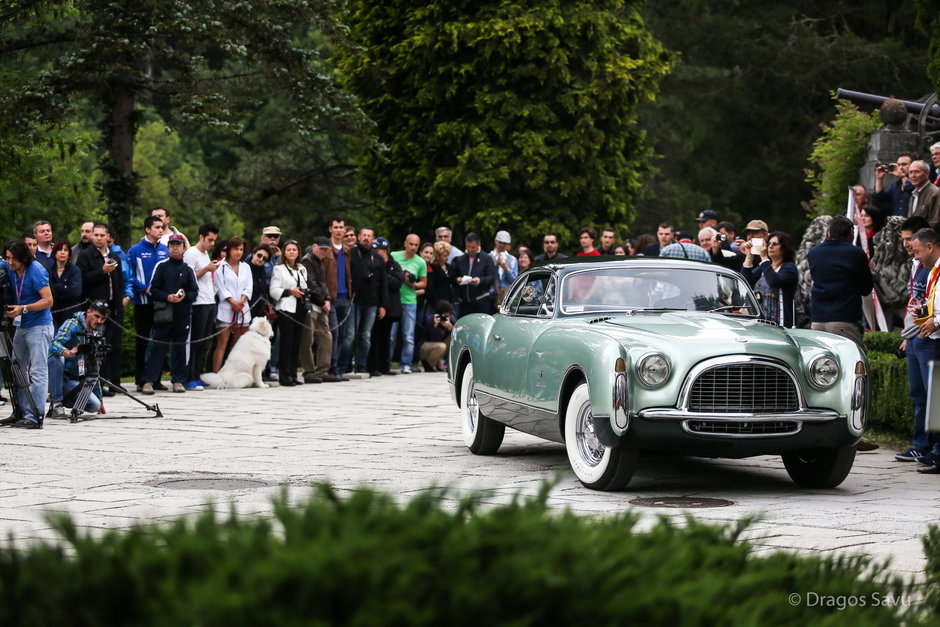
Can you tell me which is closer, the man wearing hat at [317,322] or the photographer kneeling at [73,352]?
the photographer kneeling at [73,352]

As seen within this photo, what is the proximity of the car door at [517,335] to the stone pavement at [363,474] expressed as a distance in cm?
69

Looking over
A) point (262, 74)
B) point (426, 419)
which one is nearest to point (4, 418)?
point (426, 419)

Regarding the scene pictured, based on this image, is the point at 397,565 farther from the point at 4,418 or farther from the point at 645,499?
the point at 4,418

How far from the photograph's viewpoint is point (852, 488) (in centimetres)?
988

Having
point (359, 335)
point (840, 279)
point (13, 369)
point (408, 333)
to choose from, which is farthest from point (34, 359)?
point (408, 333)

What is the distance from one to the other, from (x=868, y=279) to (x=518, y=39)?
66.3ft

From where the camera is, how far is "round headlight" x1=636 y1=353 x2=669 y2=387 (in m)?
9.16

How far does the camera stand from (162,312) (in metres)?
17.4

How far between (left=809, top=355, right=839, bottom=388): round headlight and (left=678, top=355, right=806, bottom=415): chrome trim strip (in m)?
0.17

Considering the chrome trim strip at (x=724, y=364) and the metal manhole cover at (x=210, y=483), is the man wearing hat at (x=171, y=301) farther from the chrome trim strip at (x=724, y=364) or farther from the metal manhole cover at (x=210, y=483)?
the chrome trim strip at (x=724, y=364)

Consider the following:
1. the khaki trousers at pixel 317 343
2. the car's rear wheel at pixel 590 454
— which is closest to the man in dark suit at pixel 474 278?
the khaki trousers at pixel 317 343

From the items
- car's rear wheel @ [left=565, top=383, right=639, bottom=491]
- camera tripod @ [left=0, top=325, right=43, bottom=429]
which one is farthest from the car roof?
camera tripod @ [left=0, top=325, right=43, bottom=429]

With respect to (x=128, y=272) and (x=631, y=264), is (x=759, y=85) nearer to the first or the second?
(x=128, y=272)

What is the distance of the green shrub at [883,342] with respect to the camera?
13484 mm
